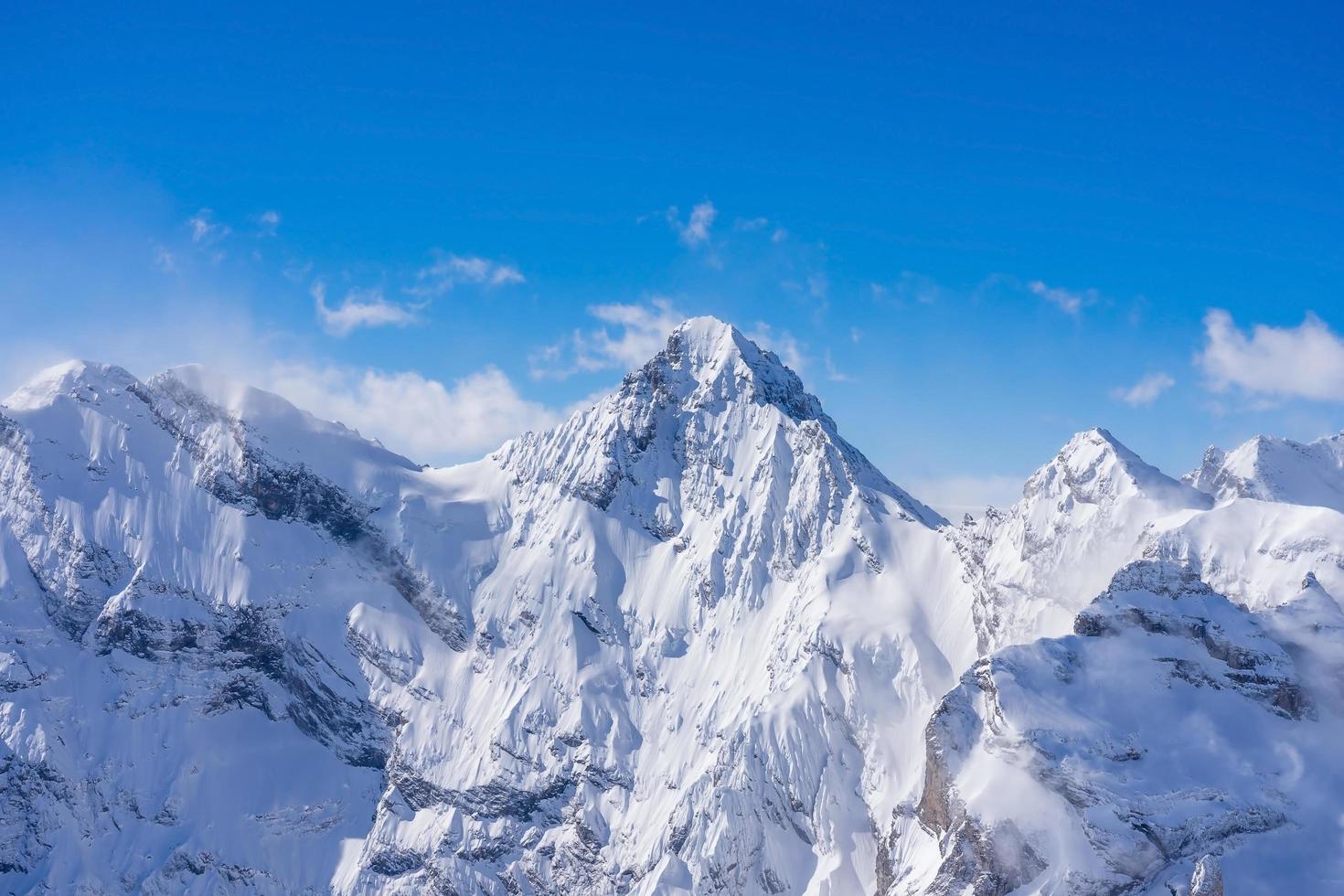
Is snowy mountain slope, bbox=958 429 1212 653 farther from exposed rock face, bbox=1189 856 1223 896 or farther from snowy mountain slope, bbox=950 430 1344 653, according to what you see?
exposed rock face, bbox=1189 856 1223 896

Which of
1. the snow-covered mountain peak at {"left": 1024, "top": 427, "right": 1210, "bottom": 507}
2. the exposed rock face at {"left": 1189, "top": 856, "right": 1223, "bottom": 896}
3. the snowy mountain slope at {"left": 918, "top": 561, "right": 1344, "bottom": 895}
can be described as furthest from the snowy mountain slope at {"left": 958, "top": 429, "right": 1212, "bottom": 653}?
the exposed rock face at {"left": 1189, "top": 856, "right": 1223, "bottom": 896}

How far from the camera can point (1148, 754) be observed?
469 ft

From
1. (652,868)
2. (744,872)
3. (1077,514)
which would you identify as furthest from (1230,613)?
(652,868)

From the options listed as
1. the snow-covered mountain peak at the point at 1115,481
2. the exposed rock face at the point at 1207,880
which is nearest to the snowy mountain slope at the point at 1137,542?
the snow-covered mountain peak at the point at 1115,481

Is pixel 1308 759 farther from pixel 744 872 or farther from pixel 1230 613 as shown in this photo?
pixel 744 872

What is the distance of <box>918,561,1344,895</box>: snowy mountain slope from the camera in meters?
132

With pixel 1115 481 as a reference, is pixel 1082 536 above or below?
below

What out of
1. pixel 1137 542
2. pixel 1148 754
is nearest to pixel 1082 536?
pixel 1137 542

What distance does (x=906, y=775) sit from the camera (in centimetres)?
19300

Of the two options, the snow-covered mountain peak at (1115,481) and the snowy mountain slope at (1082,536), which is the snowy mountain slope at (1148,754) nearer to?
the snowy mountain slope at (1082,536)

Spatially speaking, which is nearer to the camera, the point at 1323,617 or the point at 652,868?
the point at 1323,617

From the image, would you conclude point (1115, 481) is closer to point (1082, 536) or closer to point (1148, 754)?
point (1082, 536)

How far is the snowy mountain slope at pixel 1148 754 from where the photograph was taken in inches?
5187

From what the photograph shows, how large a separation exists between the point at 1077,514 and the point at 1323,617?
44.3 m
